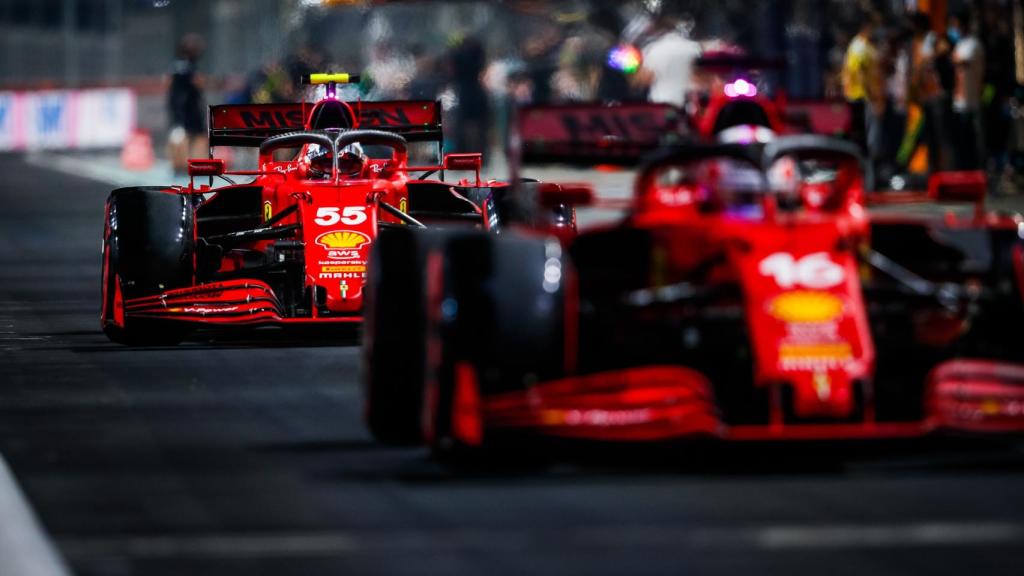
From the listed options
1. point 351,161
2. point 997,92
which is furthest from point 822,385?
point 997,92

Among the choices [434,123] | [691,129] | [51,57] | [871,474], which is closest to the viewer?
[871,474]

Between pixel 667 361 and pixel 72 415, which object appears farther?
pixel 72 415

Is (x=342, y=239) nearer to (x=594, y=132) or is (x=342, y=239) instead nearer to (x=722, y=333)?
(x=594, y=132)

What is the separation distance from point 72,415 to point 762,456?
118 inches

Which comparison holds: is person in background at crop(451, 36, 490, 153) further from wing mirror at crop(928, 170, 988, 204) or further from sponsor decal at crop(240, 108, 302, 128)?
wing mirror at crop(928, 170, 988, 204)

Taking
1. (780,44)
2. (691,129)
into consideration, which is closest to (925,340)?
(691,129)

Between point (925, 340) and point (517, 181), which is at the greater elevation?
point (517, 181)

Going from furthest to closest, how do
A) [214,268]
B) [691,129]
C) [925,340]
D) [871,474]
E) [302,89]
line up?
[302,89] < [214,268] < [691,129] < [925,340] < [871,474]

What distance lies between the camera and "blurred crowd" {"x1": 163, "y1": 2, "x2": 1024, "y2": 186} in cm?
2238

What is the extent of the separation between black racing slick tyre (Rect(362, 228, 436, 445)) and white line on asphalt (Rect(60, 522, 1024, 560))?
136 cm

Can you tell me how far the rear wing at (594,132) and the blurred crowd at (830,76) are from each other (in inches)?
46.1

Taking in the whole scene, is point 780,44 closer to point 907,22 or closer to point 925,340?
point 907,22

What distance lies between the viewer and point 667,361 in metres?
8.25

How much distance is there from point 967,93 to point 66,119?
33777 mm
